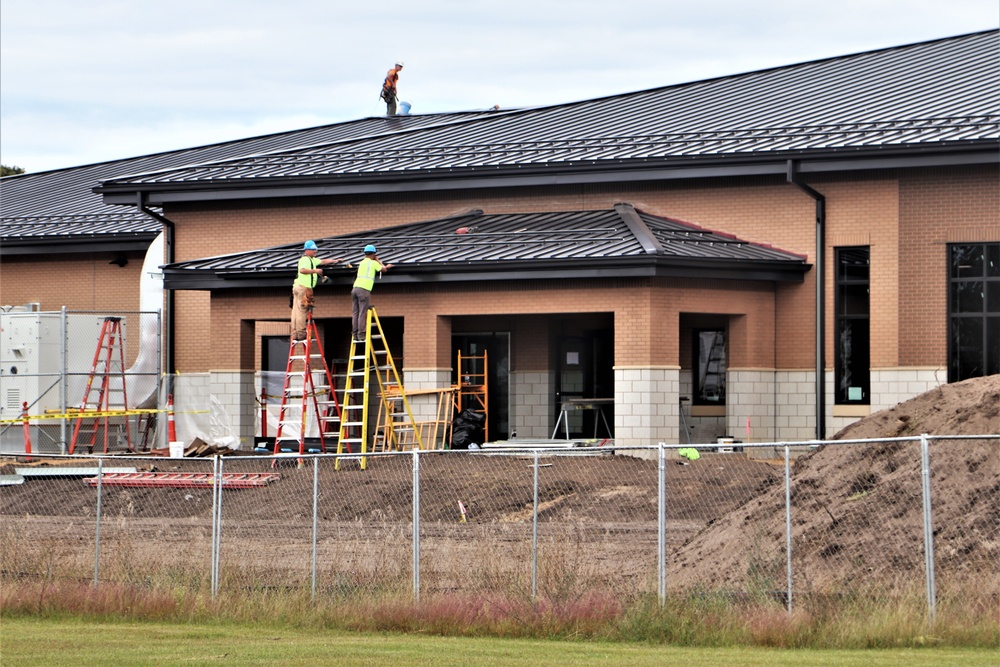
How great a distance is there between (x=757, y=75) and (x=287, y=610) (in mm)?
23638

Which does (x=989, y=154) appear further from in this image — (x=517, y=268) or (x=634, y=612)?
(x=634, y=612)

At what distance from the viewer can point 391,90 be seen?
44406 millimetres

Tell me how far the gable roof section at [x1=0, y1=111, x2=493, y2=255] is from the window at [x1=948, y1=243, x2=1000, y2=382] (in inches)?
634

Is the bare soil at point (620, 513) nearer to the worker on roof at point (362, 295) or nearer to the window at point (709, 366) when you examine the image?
the worker on roof at point (362, 295)

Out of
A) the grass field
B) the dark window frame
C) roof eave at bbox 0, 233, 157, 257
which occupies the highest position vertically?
roof eave at bbox 0, 233, 157, 257

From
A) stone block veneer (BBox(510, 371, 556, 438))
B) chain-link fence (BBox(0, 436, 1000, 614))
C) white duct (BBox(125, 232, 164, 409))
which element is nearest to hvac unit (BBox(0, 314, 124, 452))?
white duct (BBox(125, 232, 164, 409))

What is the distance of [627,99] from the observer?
3491 centimetres

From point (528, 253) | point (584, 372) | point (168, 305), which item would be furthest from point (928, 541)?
point (168, 305)

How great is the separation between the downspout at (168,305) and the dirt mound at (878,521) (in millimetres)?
18110

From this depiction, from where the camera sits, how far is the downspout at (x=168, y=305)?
31.9m

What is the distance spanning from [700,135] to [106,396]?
13.5m

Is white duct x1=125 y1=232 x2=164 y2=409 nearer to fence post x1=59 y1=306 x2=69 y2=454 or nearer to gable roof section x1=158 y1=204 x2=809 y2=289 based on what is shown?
fence post x1=59 y1=306 x2=69 y2=454

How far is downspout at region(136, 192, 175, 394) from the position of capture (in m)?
31.9

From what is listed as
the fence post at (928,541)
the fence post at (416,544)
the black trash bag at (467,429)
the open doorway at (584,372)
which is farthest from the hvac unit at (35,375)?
the fence post at (928,541)
